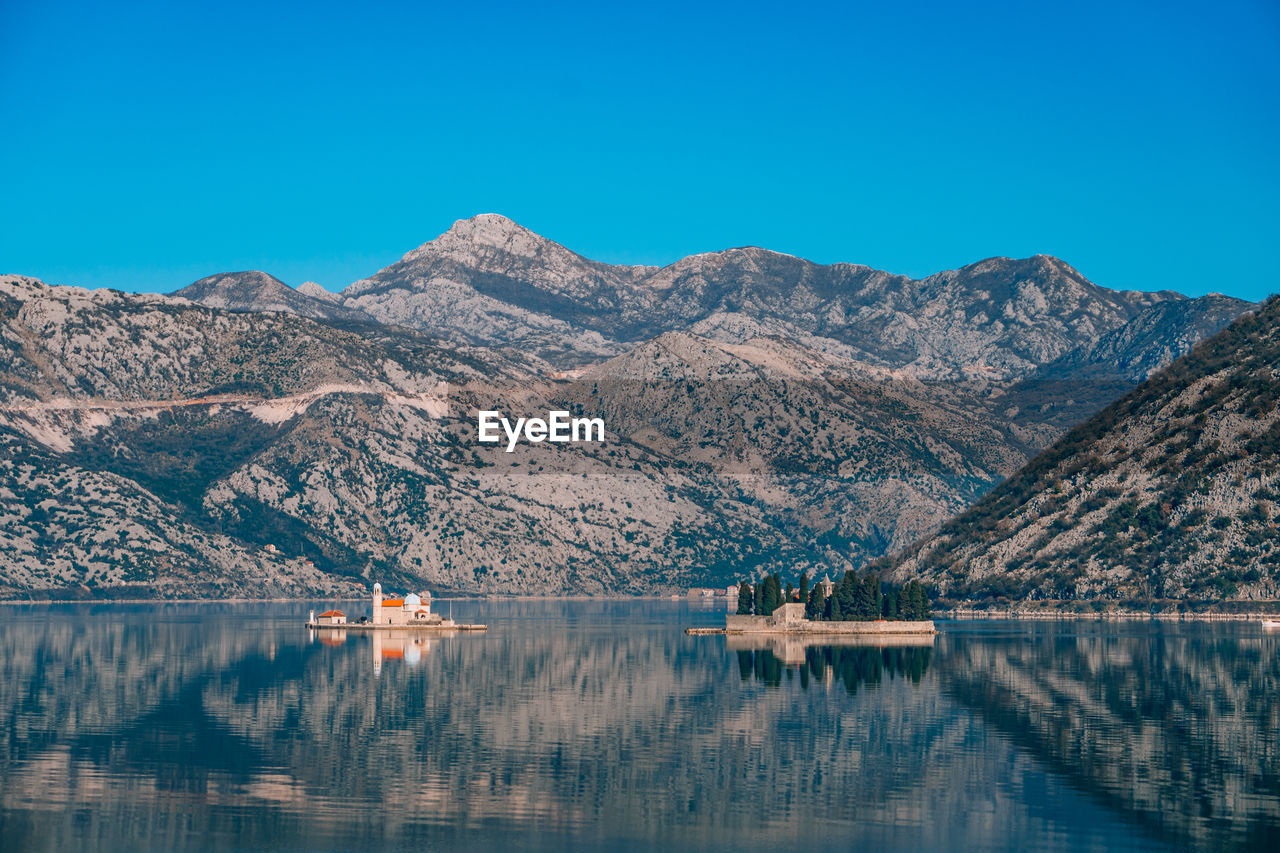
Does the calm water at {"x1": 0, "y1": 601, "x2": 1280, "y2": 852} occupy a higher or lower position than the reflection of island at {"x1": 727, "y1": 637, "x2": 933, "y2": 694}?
lower

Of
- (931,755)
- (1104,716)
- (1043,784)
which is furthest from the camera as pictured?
(1104,716)

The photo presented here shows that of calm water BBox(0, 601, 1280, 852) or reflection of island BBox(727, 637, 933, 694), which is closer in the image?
calm water BBox(0, 601, 1280, 852)

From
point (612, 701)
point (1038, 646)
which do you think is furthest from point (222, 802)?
point (1038, 646)

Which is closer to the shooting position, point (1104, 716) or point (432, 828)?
point (432, 828)

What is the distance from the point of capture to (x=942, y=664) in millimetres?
172250

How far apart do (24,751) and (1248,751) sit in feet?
248

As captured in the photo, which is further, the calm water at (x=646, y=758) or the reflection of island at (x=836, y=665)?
the reflection of island at (x=836, y=665)

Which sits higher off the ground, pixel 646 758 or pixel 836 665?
pixel 836 665

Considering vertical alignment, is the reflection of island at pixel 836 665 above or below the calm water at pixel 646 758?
above

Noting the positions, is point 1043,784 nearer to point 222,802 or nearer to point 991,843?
point 991,843

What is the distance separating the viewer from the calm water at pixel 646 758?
76812mm

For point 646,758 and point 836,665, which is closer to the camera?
point 646,758

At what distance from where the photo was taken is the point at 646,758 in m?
99.6

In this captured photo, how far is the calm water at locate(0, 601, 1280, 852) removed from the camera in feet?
252
